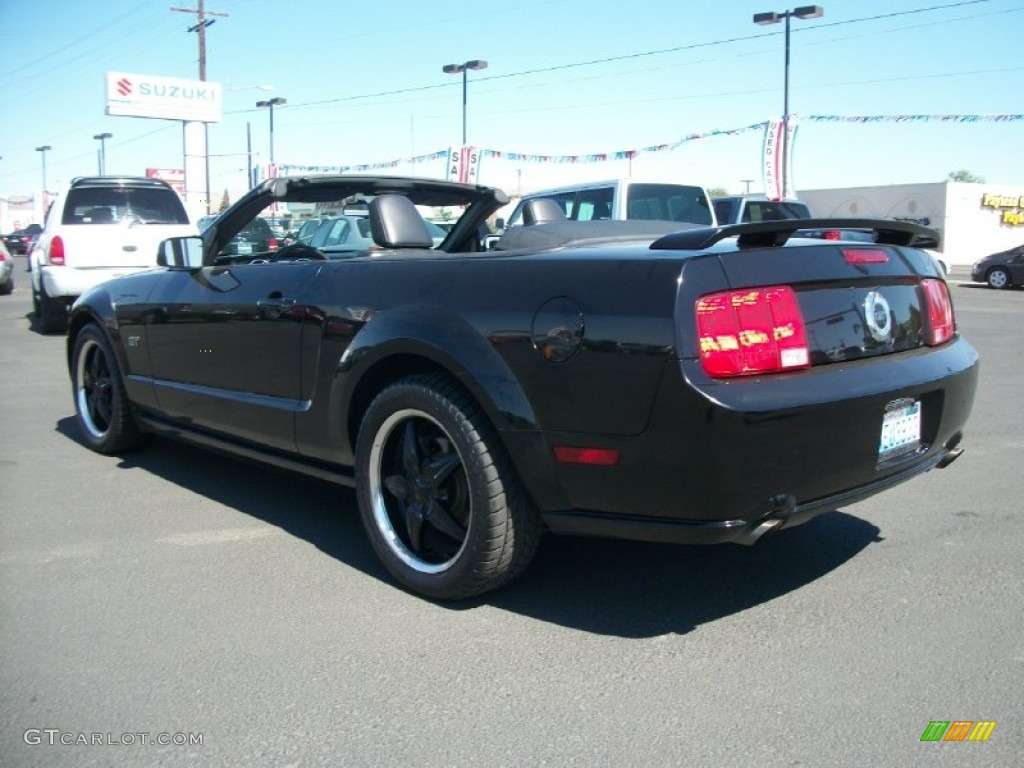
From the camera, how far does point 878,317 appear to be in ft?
10.2

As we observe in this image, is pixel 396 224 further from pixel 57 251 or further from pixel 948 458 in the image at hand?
pixel 57 251

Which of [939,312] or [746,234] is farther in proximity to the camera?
[939,312]

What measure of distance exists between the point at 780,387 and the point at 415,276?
1369 millimetres

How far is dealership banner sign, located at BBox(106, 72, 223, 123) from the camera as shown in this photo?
4525cm

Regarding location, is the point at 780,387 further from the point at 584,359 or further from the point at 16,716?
the point at 16,716

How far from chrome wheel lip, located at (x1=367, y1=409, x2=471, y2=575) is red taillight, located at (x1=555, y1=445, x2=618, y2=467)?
533 mm

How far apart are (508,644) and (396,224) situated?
2.03 meters

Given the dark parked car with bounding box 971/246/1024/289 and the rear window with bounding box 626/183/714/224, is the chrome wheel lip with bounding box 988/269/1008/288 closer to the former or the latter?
the dark parked car with bounding box 971/246/1024/289

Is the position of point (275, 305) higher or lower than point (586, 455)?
higher

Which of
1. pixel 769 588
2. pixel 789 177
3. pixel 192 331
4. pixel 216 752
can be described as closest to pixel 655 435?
pixel 769 588

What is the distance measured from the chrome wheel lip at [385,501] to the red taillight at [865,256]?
1.47m

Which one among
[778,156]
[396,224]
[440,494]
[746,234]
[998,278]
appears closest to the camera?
[746,234]

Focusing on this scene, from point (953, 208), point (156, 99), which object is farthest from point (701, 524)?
point (156, 99)

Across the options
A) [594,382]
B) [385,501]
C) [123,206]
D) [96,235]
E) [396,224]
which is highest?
[123,206]
